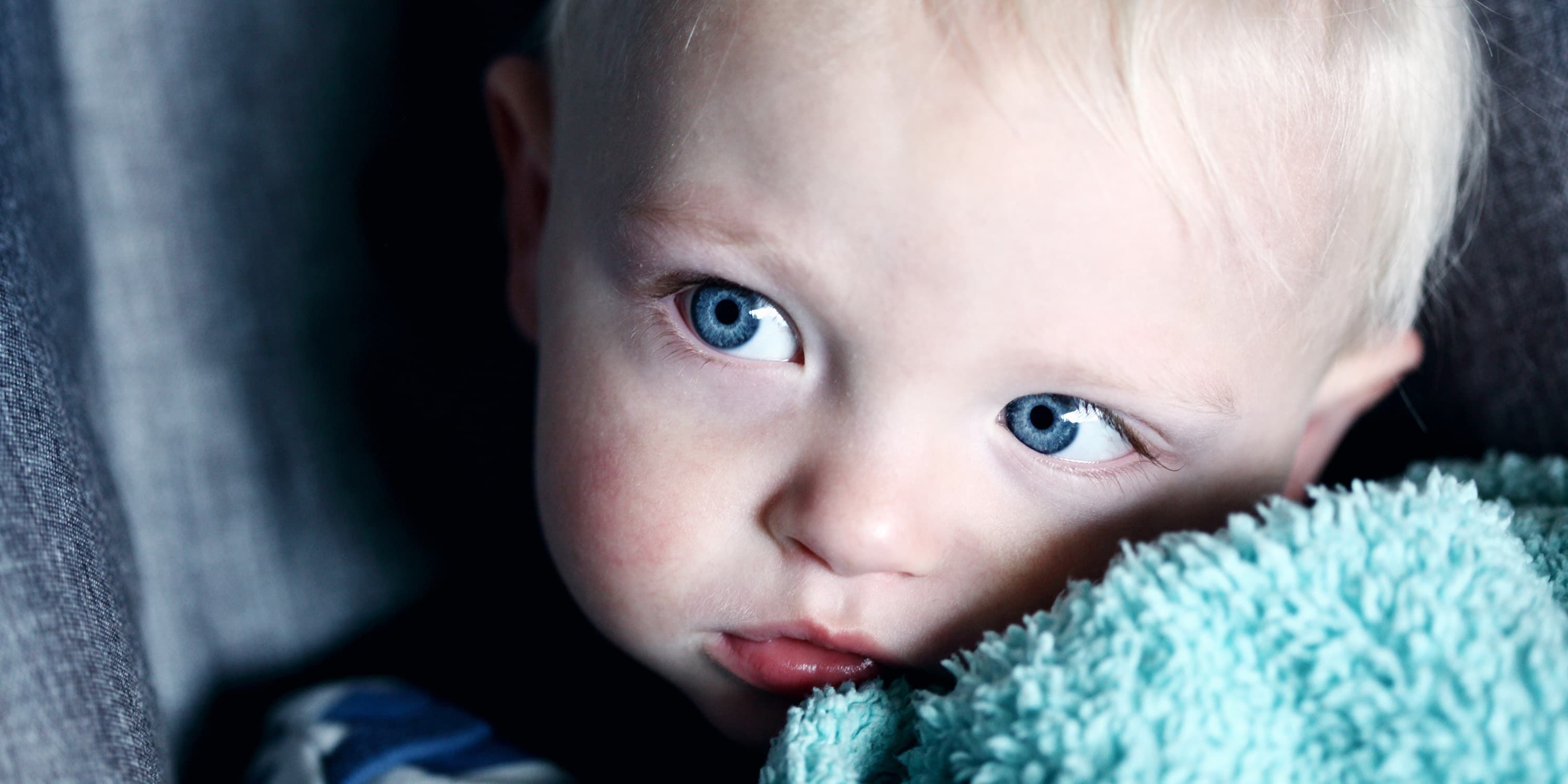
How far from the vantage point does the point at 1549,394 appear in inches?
37.6

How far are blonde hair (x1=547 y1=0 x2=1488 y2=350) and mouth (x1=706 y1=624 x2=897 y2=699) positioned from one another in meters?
0.33

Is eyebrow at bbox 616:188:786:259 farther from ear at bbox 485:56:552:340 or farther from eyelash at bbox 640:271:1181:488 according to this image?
ear at bbox 485:56:552:340

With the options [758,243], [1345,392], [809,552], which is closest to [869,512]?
[809,552]

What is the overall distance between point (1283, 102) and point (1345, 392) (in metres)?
0.31

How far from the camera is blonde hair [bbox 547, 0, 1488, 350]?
0.67m

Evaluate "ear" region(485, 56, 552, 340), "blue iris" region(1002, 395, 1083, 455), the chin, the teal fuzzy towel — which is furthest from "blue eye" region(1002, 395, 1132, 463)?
"ear" region(485, 56, 552, 340)

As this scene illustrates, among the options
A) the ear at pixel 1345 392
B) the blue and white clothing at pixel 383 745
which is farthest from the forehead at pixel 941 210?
the blue and white clothing at pixel 383 745

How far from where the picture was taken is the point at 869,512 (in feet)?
2.33

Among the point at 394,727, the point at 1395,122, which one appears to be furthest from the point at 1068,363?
the point at 394,727

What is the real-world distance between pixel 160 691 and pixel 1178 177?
921mm

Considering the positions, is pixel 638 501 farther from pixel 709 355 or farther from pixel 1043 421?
pixel 1043 421

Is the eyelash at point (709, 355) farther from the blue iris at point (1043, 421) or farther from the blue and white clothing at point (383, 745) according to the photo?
the blue and white clothing at point (383, 745)

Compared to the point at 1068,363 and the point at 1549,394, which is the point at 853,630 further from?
the point at 1549,394

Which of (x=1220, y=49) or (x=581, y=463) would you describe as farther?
(x=581, y=463)
